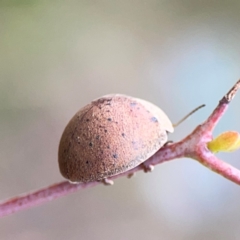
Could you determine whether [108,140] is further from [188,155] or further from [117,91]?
[117,91]

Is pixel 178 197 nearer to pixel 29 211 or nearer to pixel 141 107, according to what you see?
pixel 29 211

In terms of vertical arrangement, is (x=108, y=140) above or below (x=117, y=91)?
above

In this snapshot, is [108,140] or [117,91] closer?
[108,140]

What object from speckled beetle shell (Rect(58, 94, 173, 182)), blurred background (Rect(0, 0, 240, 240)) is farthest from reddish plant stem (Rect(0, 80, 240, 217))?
blurred background (Rect(0, 0, 240, 240))

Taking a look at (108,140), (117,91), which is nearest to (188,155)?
(108,140)

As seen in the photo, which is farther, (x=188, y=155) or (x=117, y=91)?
(x=117, y=91)
